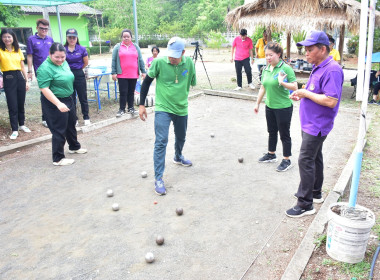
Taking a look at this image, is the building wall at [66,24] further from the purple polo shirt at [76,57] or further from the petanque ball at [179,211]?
the petanque ball at [179,211]

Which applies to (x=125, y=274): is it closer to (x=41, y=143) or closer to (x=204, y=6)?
(x=41, y=143)

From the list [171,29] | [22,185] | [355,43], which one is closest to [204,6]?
[171,29]

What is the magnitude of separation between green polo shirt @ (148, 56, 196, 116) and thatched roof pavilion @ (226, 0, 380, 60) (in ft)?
23.9

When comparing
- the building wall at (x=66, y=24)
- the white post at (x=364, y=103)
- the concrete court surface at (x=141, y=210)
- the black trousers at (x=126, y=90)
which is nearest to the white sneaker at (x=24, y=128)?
the concrete court surface at (x=141, y=210)

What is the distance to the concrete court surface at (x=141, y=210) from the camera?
3.10m

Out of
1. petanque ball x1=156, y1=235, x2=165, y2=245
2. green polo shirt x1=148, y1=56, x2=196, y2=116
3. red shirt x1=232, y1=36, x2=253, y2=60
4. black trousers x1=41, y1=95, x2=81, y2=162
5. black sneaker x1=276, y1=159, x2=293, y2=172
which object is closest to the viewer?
petanque ball x1=156, y1=235, x2=165, y2=245

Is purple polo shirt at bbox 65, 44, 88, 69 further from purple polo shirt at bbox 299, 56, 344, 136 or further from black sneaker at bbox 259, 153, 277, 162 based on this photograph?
purple polo shirt at bbox 299, 56, 344, 136

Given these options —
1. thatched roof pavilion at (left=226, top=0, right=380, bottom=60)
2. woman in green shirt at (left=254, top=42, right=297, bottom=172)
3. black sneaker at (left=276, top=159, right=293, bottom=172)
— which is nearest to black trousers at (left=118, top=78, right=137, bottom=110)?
woman in green shirt at (left=254, top=42, right=297, bottom=172)

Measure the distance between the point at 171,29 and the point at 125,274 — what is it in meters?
42.6

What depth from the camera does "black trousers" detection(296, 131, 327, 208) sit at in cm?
347

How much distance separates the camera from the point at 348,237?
2.86 meters

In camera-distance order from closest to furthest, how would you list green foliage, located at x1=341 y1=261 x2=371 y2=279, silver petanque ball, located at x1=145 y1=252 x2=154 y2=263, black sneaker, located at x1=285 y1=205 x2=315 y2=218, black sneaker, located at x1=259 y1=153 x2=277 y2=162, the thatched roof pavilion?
green foliage, located at x1=341 y1=261 x2=371 y2=279
silver petanque ball, located at x1=145 y1=252 x2=154 y2=263
black sneaker, located at x1=285 y1=205 x2=315 y2=218
black sneaker, located at x1=259 y1=153 x2=277 y2=162
the thatched roof pavilion

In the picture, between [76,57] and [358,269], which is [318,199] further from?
[76,57]

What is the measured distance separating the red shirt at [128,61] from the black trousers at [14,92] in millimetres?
2128
